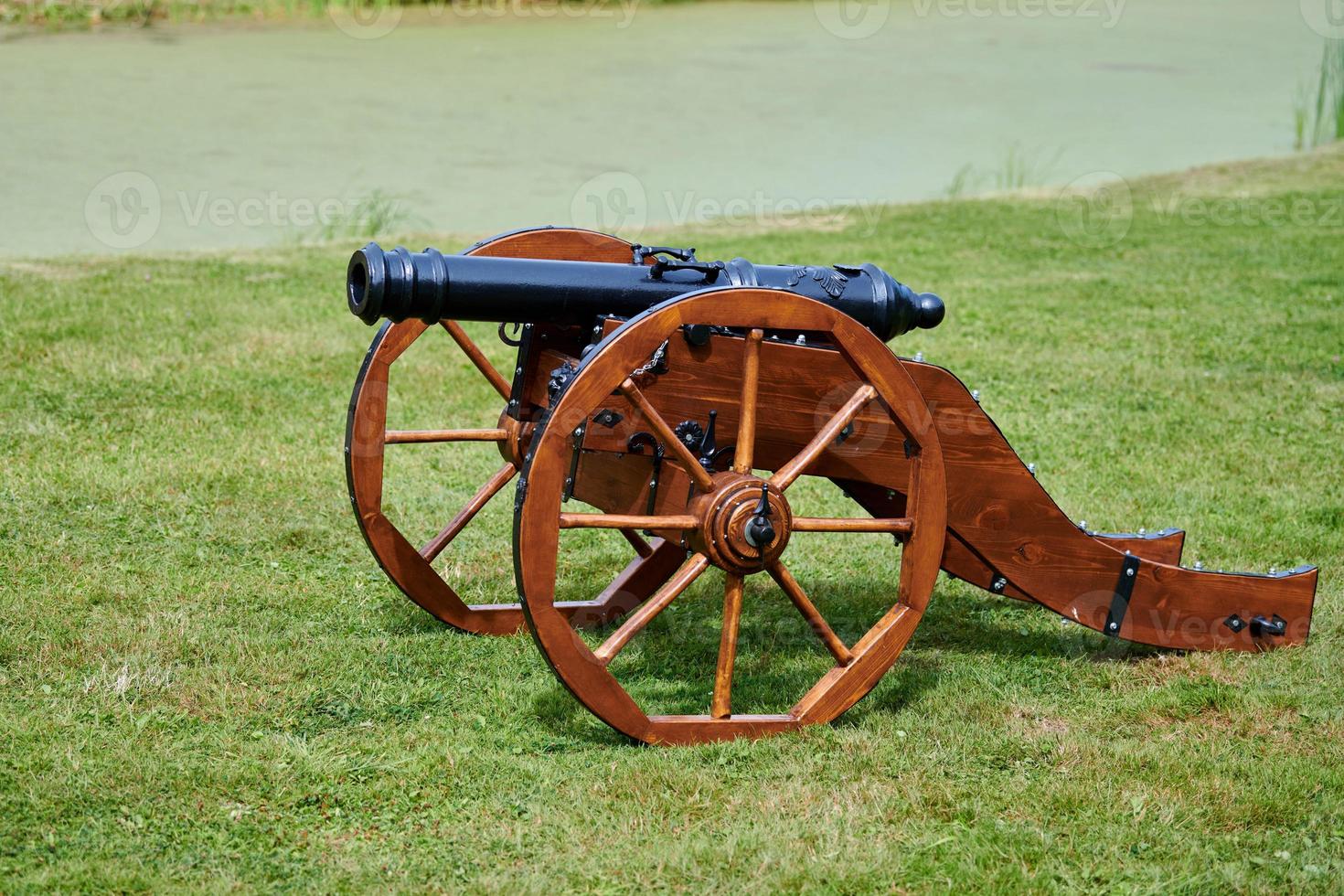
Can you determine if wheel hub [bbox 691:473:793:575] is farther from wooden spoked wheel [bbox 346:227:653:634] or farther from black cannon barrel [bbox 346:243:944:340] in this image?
wooden spoked wheel [bbox 346:227:653:634]

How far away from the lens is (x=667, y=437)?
9.83 feet

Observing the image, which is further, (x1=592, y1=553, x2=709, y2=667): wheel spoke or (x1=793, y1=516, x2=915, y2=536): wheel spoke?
(x1=793, y1=516, x2=915, y2=536): wheel spoke

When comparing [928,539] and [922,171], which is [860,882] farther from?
[922,171]

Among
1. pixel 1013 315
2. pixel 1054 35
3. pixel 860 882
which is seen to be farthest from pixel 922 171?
pixel 860 882

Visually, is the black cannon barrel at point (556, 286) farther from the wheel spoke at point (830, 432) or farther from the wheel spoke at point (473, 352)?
the wheel spoke at point (473, 352)

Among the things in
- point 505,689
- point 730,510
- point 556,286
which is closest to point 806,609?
point 730,510

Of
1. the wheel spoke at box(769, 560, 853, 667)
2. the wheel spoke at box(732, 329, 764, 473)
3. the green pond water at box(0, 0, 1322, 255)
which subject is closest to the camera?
the wheel spoke at box(732, 329, 764, 473)

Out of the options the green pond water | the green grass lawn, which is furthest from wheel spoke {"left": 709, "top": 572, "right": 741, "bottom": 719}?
the green pond water

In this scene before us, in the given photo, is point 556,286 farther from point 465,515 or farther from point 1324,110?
point 1324,110

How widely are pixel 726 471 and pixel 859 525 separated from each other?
313mm

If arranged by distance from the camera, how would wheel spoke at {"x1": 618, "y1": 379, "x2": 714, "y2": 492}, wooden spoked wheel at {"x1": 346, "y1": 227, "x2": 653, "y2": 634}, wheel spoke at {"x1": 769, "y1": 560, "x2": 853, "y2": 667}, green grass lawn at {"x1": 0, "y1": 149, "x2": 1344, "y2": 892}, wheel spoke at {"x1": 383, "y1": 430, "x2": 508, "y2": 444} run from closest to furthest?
green grass lawn at {"x1": 0, "y1": 149, "x2": 1344, "y2": 892} → wheel spoke at {"x1": 618, "y1": 379, "x2": 714, "y2": 492} → wheel spoke at {"x1": 769, "y1": 560, "x2": 853, "y2": 667} → wooden spoked wheel at {"x1": 346, "y1": 227, "x2": 653, "y2": 634} → wheel spoke at {"x1": 383, "y1": 430, "x2": 508, "y2": 444}

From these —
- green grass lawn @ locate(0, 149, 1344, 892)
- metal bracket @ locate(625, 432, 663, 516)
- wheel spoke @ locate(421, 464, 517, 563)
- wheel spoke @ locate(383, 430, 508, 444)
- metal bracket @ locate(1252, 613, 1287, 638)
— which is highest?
metal bracket @ locate(625, 432, 663, 516)

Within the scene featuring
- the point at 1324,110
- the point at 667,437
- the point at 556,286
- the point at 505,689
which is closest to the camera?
the point at 667,437

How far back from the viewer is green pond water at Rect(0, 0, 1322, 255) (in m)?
9.30
